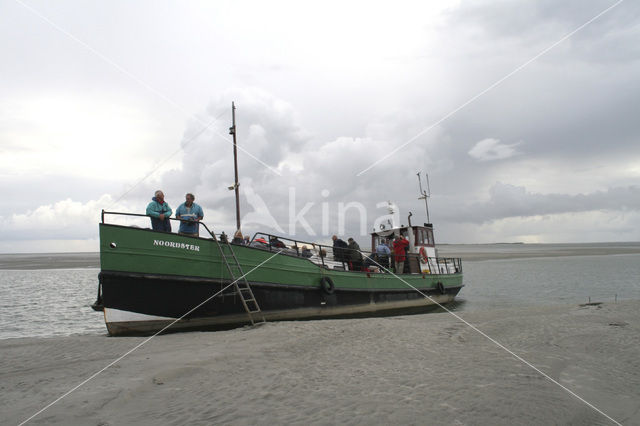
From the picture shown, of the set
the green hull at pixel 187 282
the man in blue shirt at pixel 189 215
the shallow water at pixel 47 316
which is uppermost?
the man in blue shirt at pixel 189 215

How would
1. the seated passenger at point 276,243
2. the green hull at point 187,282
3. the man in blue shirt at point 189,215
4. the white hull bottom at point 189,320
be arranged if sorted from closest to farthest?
the green hull at point 187,282, the white hull bottom at point 189,320, the man in blue shirt at point 189,215, the seated passenger at point 276,243

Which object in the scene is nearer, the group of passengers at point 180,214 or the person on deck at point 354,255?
the group of passengers at point 180,214

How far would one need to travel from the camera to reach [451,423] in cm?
292

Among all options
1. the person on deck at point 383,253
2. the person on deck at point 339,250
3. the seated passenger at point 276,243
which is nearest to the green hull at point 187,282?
the seated passenger at point 276,243

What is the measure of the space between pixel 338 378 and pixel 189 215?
6.11 m

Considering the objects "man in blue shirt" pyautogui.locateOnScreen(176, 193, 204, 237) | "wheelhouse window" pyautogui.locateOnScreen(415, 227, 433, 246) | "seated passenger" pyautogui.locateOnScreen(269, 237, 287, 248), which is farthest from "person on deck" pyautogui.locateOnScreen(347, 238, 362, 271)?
"man in blue shirt" pyautogui.locateOnScreen(176, 193, 204, 237)

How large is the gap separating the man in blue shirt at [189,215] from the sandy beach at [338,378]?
9.21 ft

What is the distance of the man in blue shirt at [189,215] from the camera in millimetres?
8898

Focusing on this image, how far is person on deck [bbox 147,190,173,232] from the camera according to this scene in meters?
8.33

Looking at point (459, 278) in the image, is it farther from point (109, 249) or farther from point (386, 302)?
point (109, 249)

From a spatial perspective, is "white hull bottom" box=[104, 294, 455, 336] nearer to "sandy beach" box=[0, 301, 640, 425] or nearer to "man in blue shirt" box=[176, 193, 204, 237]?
"sandy beach" box=[0, 301, 640, 425]

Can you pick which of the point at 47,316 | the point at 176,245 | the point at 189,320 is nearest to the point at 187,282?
the point at 176,245

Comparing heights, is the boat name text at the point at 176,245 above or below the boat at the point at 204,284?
above

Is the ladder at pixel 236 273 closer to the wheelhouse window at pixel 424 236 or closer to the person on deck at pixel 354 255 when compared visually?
the person on deck at pixel 354 255
